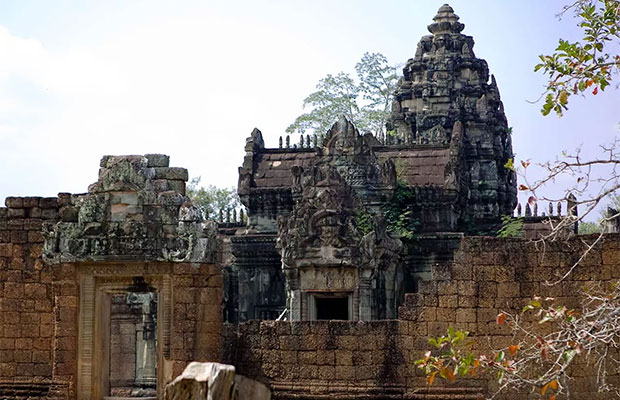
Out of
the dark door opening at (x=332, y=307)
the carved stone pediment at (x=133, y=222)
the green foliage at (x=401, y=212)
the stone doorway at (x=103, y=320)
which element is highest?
the green foliage at (x=401, y=212)

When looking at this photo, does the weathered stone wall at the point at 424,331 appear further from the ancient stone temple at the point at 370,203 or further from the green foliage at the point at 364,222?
the green foliage at the point at 364,222

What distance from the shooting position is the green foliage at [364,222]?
2198 cm

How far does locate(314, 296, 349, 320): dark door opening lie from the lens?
22.2m

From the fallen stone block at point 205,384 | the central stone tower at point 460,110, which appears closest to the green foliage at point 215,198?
the central stone tower at point 460,110

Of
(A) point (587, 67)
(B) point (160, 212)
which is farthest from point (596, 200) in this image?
(B) point (160, 212)

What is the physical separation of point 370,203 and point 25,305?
36.4 feet

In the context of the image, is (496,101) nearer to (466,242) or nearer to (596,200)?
(466,242)

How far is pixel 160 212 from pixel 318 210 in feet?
28.2

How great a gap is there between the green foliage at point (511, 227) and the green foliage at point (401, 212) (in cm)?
161

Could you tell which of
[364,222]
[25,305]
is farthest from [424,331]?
[364,222]

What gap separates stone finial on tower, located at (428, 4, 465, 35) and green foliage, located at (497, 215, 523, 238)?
896cm

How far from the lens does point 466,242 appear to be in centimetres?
1302

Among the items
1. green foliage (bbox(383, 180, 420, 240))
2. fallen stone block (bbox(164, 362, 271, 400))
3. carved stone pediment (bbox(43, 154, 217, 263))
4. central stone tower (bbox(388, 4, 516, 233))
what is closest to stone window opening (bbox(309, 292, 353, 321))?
green foliage (bbox(383, 180, 420, 240))

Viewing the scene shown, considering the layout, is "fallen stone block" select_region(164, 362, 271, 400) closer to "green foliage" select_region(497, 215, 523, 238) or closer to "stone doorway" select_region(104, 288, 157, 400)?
"stone doorway" select_region(104, 288, 157, 400)
